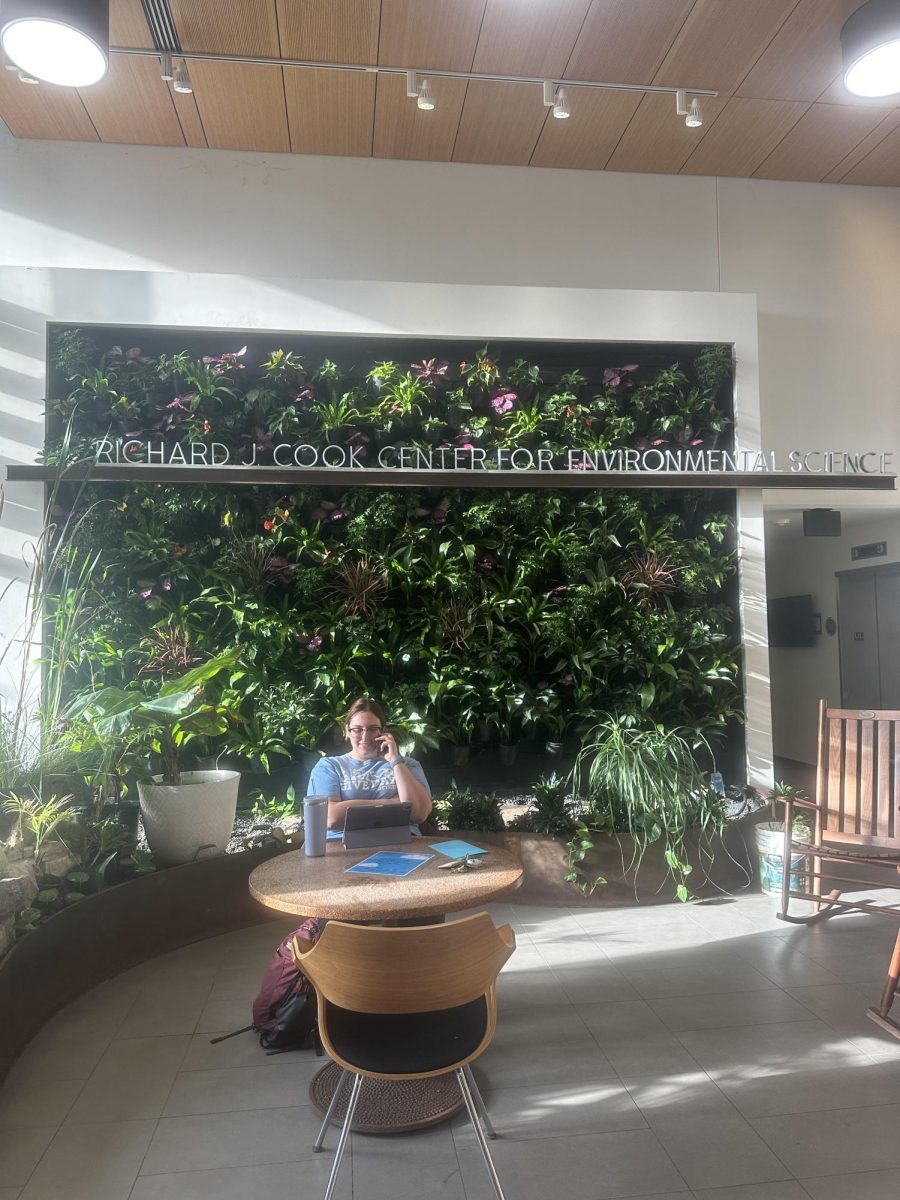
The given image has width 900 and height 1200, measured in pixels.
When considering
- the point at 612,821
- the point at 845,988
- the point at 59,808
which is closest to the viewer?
the point at 845,988

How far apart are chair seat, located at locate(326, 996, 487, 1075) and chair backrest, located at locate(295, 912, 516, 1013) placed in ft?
0.42

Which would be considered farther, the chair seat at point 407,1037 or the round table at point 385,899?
the round table at point 385,899

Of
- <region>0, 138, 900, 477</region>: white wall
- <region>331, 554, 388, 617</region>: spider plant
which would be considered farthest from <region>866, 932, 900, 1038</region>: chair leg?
<region>0, 138, 900, 477</region>: white wall

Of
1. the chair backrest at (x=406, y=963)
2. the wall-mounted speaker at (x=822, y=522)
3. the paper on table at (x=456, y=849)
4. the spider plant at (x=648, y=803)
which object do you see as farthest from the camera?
the wall-mounted speaker at (x=822, y=522)

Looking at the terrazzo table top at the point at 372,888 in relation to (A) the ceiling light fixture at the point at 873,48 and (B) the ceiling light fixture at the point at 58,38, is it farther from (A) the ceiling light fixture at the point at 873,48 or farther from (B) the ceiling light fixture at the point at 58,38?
(A) the ceiling light fixture at the point at 873,48

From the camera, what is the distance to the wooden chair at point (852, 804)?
14.0 feet

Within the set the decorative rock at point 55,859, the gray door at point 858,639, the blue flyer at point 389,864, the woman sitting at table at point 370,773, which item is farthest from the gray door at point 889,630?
the decorative rock at point 55,859

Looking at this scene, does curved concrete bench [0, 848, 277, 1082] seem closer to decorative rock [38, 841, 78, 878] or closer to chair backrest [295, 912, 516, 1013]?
decorative rock [38, 841, 78, 878]

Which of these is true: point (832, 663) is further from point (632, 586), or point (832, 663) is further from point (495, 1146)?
point (495, 1146)

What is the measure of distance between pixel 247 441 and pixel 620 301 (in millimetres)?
2662

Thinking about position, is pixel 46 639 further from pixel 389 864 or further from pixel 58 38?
pixel 389 864

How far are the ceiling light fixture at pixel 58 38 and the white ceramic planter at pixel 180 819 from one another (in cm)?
330

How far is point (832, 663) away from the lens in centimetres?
791

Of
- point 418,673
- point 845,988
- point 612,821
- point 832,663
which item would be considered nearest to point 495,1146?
point 845,988
